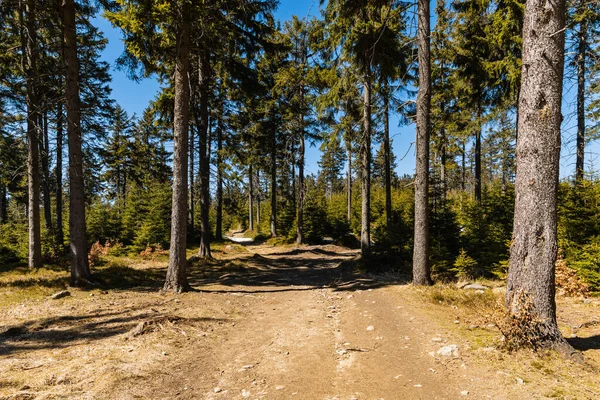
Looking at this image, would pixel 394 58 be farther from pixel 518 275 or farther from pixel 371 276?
pixel 518 275

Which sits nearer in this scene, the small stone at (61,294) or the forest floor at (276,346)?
the forest floor at (276,346)

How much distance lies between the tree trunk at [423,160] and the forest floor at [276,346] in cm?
93

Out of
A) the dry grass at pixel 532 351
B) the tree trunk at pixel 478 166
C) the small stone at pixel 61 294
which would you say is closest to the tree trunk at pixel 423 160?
the dry grass at pixel 532 351

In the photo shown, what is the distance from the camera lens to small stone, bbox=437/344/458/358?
4.65 m

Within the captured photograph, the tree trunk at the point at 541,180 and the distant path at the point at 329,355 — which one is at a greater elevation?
the tree trunk at the point at 541,180

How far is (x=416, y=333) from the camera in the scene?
571 cm

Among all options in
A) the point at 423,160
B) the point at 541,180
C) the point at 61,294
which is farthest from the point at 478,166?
the point at 61,294

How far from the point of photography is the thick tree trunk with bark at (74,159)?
9.78 metres

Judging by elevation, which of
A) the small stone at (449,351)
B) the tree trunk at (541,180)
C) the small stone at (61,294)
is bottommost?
the small stone at (61,294)

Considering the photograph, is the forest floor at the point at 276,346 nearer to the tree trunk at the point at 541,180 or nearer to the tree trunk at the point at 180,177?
the tree trunk at the point at 541,180

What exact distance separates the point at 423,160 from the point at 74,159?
1151 centimetres

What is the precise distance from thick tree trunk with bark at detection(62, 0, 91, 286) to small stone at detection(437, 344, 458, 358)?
10.6 metres

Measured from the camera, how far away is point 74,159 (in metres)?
9.98

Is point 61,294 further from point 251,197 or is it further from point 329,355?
point 251,197
